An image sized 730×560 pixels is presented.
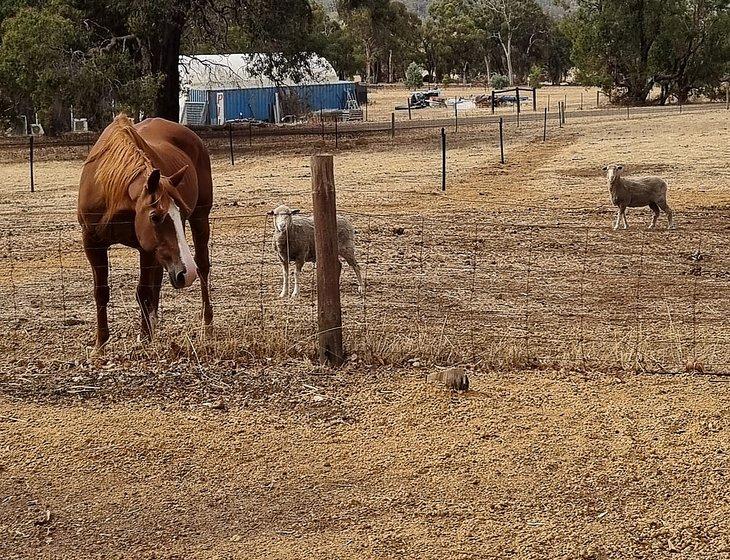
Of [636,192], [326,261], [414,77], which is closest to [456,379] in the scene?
[326,261]

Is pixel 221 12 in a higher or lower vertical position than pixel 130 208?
higher

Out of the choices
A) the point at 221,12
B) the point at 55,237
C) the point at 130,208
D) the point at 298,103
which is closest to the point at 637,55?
the point at 298,103

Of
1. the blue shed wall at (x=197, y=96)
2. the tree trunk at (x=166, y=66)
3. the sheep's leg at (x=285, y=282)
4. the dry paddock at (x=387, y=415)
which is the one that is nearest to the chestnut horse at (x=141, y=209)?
the dry paddock at (x=387, y=415)

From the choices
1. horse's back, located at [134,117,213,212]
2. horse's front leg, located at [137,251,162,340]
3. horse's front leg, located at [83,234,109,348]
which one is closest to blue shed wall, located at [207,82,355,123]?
horse's back, located at [134,117,213,212]

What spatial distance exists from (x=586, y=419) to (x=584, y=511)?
4.05 feet

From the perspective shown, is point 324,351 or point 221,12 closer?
point 324,351

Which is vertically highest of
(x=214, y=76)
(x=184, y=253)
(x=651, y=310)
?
(x=214, y=76)

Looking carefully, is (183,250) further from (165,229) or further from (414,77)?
(414,77)

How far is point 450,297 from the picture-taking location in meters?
10.3

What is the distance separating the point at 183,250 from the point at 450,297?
4.01 metres

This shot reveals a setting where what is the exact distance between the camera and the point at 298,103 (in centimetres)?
4681

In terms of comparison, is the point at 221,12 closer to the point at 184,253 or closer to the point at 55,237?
the point at 55,237

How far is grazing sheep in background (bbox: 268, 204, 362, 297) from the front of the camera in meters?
10.4

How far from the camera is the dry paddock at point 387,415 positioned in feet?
15.4
